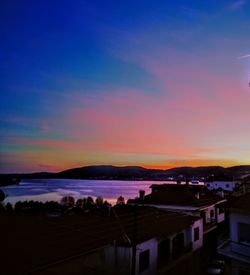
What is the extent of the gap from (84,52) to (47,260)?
28.0 feet

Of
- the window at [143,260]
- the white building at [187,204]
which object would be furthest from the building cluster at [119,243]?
the white building at [187,204]

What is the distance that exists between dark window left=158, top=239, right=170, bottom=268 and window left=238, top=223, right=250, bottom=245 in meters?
4.28

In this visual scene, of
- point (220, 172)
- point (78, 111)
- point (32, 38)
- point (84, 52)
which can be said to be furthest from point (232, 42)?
point (220, 172)

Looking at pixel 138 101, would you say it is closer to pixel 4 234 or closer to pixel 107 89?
pixel 107 89

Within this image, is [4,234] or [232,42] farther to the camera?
[232,42]

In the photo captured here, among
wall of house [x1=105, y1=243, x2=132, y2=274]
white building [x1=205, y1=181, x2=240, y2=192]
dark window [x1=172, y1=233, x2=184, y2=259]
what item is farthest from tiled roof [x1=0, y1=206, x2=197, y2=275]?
white building [x1=205, y1=181, x2=240, y2=192]

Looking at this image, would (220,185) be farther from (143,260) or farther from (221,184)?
(143,260)

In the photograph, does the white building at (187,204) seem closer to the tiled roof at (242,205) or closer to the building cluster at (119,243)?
the building cluster at (119,243)

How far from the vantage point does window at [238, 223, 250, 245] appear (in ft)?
40.2

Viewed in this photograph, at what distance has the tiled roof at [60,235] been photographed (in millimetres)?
8258

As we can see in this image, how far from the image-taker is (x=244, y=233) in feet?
40.5

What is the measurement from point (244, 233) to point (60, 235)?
711 cm

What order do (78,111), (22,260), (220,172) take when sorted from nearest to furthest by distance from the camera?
(22,260) < (78,111) < (220,172)

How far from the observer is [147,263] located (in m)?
13.9
